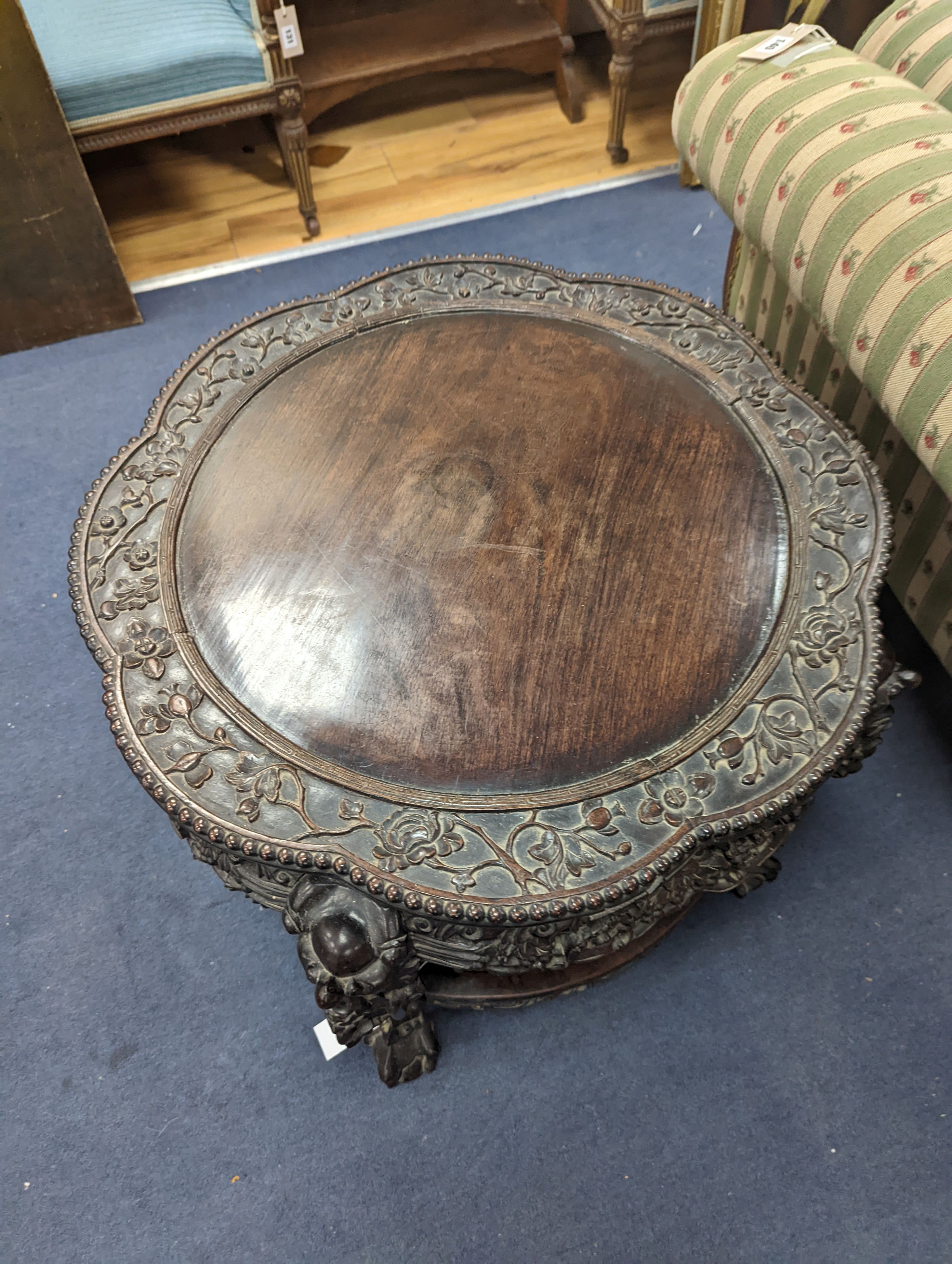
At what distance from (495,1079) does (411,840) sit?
1.59 ft

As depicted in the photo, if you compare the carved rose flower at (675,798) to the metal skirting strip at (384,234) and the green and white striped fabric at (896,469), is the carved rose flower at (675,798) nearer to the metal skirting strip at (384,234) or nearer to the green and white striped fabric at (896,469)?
the green and white striped fabric at (896,469)

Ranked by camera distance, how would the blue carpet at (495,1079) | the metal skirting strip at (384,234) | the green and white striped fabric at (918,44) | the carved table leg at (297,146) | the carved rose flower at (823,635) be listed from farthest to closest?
the metal skirting strip at (384,234) < the carved table leg at (297,146) < the green and white striped fabric at (918,44) < the blue carpet at (495,1079) < the carved rose flower at (823,635)

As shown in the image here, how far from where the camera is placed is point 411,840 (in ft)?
2.74

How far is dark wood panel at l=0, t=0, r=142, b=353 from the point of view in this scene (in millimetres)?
1696

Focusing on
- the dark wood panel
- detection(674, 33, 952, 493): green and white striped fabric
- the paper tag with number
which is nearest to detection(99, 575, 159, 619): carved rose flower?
detection(674, 33, 952, 493): green and white striped fabric

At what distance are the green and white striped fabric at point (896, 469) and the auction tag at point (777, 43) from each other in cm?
29

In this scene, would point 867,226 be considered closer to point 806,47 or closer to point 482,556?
point 806,47

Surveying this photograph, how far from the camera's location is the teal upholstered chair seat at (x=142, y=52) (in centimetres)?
186

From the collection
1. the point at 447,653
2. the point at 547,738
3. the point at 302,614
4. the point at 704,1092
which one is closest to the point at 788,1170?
the point at 704,1092

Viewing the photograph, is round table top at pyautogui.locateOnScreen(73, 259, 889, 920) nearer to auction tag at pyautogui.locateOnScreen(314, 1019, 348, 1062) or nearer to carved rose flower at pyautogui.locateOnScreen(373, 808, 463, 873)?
carved rose flower at pyautogui.locateOnScreen(373, 808, 463, 873)

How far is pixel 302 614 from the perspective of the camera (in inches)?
38.1

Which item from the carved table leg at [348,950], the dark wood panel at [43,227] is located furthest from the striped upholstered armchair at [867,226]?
the dark wood panel at [43,227]

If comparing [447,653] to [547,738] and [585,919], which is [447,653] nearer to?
[547,738]

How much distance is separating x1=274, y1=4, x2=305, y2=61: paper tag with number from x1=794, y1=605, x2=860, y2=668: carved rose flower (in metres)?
1.77
